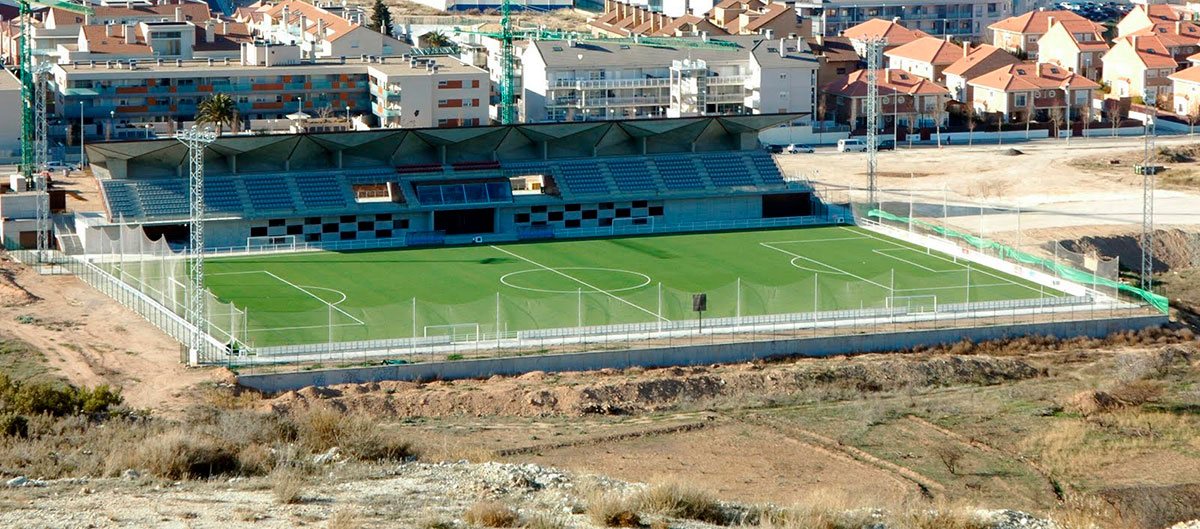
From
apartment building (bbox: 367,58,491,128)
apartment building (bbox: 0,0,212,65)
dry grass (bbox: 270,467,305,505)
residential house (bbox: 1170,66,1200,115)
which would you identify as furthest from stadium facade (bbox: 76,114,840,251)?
residential house (bbox: 1170,66,1200,115)

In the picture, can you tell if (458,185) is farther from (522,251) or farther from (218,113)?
(218,113)

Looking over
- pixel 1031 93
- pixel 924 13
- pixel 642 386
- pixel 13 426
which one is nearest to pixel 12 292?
pixel 642 386

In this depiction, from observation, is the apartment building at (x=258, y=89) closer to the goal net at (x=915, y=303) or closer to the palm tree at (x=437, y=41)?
the palm tree at (x=437, y=41)

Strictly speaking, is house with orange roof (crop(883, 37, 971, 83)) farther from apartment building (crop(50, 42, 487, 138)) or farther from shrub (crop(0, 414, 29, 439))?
shrub (crop(0, 414, 29, 439))

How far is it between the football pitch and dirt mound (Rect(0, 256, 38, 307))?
5772 millimetres

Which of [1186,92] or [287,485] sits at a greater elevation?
[1186,92]

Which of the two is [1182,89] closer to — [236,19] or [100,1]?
[236,19]

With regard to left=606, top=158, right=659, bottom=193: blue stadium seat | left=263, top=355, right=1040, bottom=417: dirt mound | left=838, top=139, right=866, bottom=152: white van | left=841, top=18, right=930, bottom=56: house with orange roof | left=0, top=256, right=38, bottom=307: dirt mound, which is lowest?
left=263, top=355, right=1040, bottom=417: dirt mound

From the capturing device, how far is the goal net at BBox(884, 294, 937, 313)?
5466 centimetres

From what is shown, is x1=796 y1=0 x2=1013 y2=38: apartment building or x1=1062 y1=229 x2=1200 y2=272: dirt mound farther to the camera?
x1=796 y1=0 x2=1013 y2=38: apartment building

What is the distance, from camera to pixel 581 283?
60.2 meters

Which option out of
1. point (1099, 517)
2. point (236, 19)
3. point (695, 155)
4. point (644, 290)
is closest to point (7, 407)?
point (1099, 517)

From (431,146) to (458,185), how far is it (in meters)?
2.32

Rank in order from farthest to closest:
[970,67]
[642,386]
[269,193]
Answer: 1. [970,67]
2. [269,193]
3. [642,386]
